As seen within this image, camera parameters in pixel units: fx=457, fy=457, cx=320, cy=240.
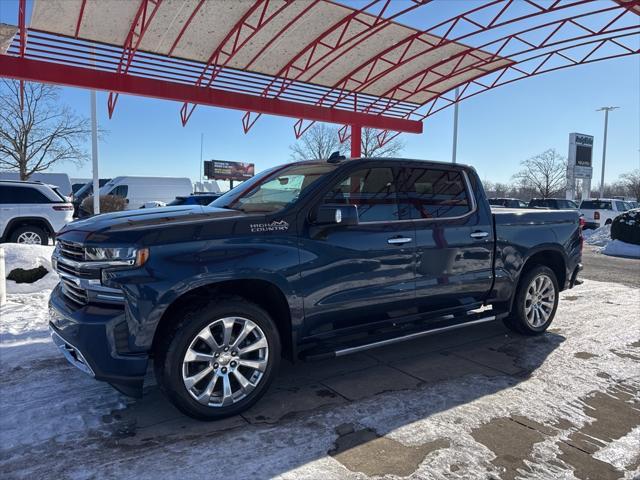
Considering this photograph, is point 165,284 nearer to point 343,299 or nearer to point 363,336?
point 343,299

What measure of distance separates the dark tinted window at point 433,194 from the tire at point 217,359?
1793 mm

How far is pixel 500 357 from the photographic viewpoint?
4754mm

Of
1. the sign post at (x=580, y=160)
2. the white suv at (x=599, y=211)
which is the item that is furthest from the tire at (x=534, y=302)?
the sign post at (x=580, y=160)

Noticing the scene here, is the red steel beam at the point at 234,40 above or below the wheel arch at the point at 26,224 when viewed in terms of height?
above

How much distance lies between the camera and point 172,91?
14719mm

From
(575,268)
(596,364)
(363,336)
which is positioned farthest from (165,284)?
A: (575,268)

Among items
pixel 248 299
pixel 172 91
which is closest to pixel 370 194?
pixel 248 299

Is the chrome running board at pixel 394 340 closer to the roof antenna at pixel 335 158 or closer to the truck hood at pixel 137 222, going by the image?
the truck hood at pixel 137 222

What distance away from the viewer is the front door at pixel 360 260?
3654 mm

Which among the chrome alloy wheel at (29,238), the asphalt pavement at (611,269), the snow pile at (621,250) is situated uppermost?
the chrome alloy wheel at (29,238)

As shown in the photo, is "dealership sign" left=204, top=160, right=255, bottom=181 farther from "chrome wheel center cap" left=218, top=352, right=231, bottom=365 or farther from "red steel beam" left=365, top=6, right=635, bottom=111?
"chrome wheel center cap" left=218, top=352, right=231, bottom=365

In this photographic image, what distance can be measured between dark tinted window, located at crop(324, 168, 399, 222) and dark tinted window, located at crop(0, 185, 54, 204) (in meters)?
9.54

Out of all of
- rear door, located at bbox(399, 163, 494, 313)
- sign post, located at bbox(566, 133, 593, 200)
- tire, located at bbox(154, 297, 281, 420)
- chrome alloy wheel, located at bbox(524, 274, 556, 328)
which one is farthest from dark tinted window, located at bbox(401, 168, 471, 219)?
sign post, located at bbox(566, 133, 593, 200)

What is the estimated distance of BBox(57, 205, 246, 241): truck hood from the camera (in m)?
3.08
